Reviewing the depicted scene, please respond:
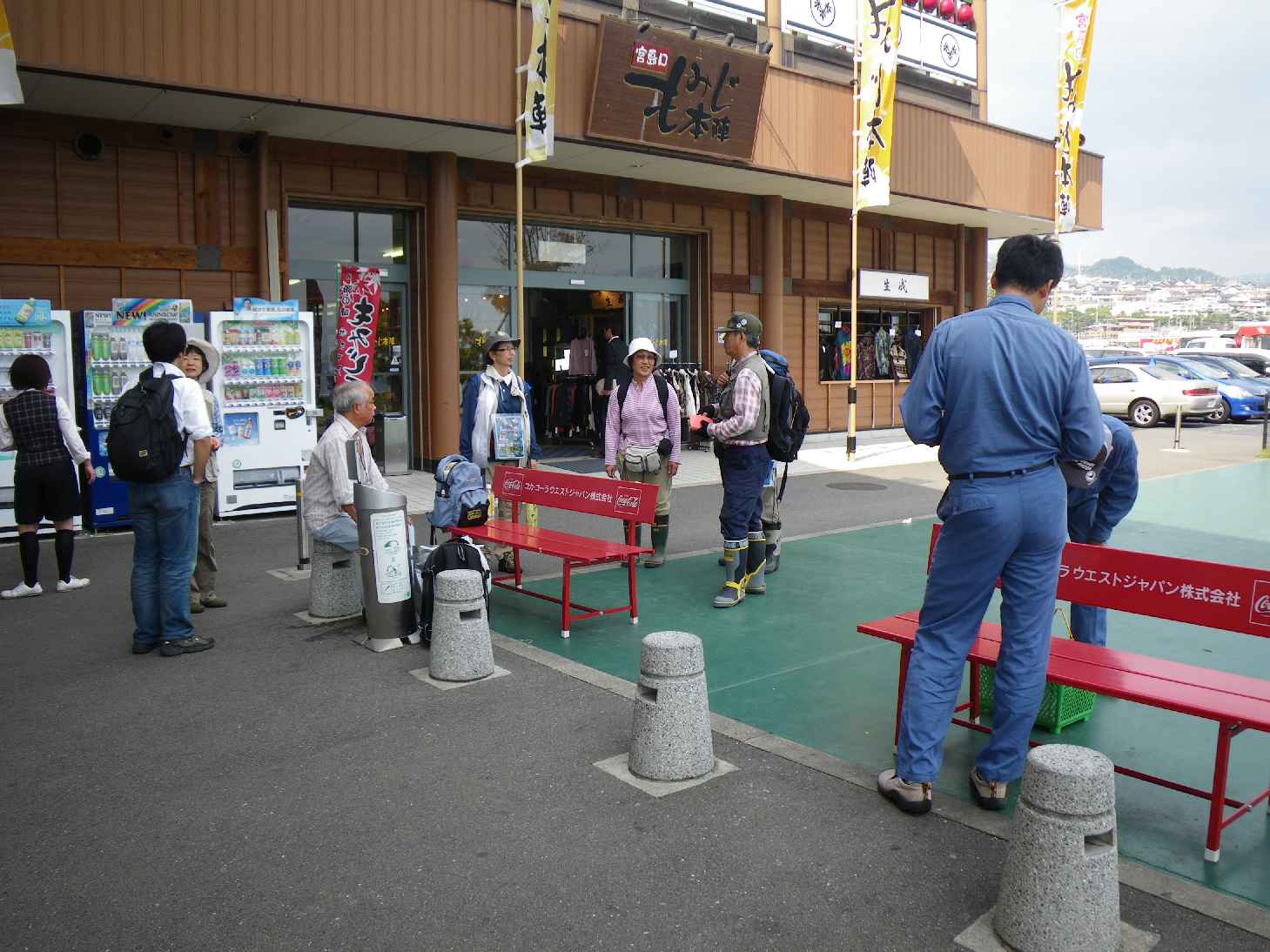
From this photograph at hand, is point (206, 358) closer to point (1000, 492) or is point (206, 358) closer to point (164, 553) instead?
point (164, 553)

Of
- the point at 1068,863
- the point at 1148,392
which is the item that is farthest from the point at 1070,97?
the point at 1068,863

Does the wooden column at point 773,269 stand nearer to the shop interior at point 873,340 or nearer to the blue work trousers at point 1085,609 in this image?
the shop interior at point 873,340

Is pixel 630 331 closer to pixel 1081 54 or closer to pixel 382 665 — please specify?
pixel 1081 54

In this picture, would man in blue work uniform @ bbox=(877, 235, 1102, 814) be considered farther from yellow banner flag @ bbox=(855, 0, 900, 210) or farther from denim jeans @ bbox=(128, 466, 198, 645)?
yellow banner flag @ bbox=(855, 0, 900, 210)

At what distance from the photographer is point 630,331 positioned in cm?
1770

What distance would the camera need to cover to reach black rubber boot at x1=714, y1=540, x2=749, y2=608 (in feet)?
24.1

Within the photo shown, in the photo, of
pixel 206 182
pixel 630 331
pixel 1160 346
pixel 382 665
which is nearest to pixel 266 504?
pixel 206 182

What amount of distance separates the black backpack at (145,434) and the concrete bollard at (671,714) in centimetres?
328

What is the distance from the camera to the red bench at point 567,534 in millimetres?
6789

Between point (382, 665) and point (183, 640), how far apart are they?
1.33 metres

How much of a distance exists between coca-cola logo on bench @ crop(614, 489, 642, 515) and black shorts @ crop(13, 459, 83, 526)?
419cm

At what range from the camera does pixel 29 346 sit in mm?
9805

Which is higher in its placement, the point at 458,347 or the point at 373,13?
the point at 373,13

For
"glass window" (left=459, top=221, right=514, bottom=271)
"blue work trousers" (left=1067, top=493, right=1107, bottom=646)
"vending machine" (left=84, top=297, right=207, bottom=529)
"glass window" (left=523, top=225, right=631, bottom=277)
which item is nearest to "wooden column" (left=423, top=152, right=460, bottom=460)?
"glass window" (left=459, top=221, right=514, bottom=271)
